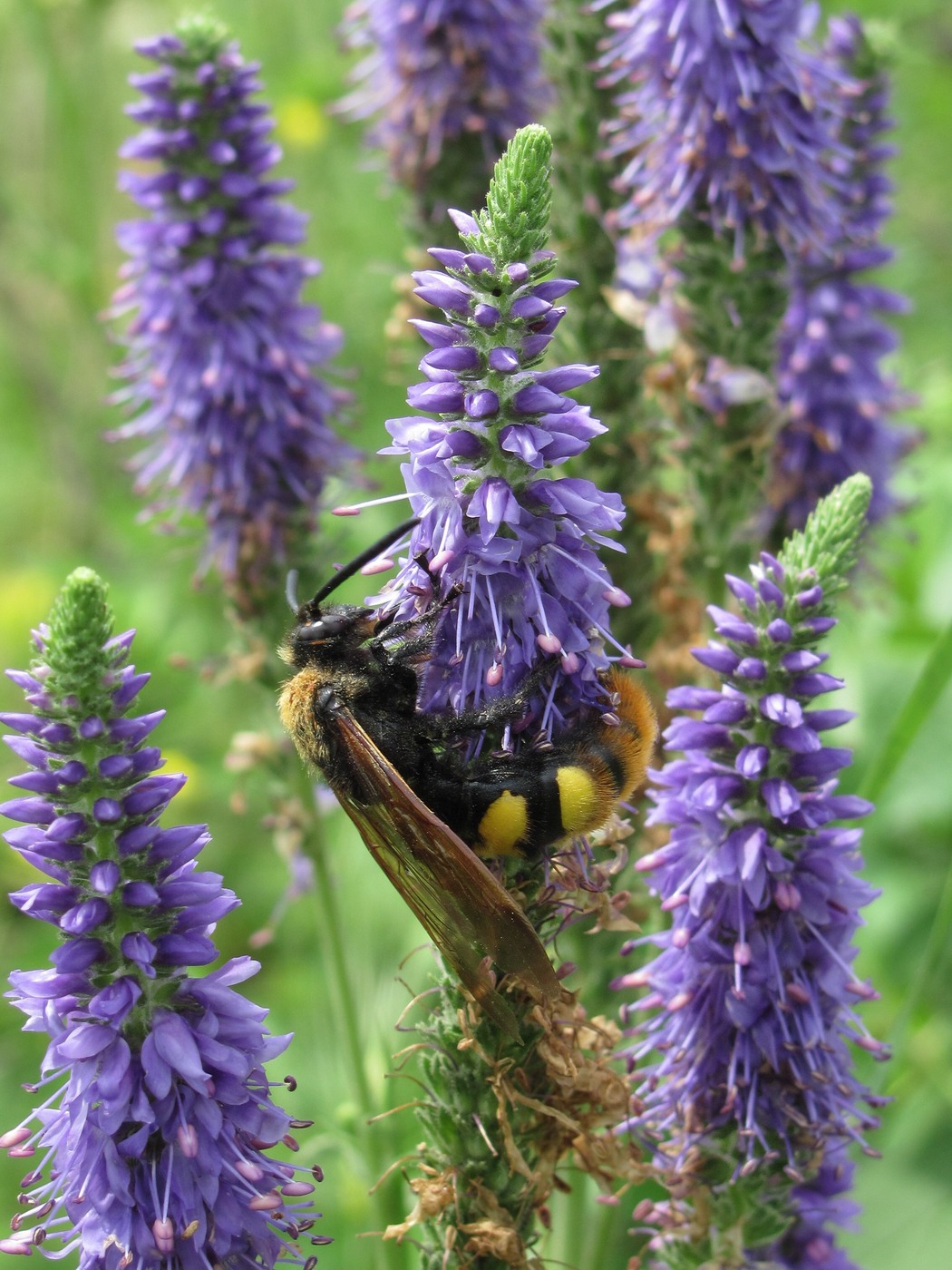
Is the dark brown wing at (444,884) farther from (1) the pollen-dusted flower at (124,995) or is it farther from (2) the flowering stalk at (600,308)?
(2) the flowering stalk at (600,308)

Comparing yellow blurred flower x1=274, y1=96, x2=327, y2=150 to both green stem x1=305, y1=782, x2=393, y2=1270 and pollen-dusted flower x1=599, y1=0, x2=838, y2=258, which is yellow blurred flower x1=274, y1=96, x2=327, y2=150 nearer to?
pollen-dusted flower x1=599, y1=0, x2=838, y2=258

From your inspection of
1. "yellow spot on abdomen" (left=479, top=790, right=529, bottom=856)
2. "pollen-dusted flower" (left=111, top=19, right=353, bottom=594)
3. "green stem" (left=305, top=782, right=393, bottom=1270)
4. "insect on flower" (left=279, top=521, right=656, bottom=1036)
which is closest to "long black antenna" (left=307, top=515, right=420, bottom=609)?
"insect on flower" (left=279, top=521, right=656, bottom=1036)

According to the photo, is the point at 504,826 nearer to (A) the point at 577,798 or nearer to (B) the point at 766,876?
(A) the point at 577,798

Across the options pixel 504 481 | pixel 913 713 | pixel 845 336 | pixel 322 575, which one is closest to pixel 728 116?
pixel 845 336

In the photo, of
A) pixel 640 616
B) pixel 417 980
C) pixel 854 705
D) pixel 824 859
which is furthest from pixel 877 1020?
pixel 824 859

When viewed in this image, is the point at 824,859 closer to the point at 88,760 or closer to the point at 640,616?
the point at 88,760

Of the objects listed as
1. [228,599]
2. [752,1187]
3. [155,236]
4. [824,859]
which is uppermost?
[155,236]

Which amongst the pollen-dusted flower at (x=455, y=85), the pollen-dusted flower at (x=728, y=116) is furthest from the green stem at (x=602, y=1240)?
the pollen-dusted flower at (x=455, y=85)
